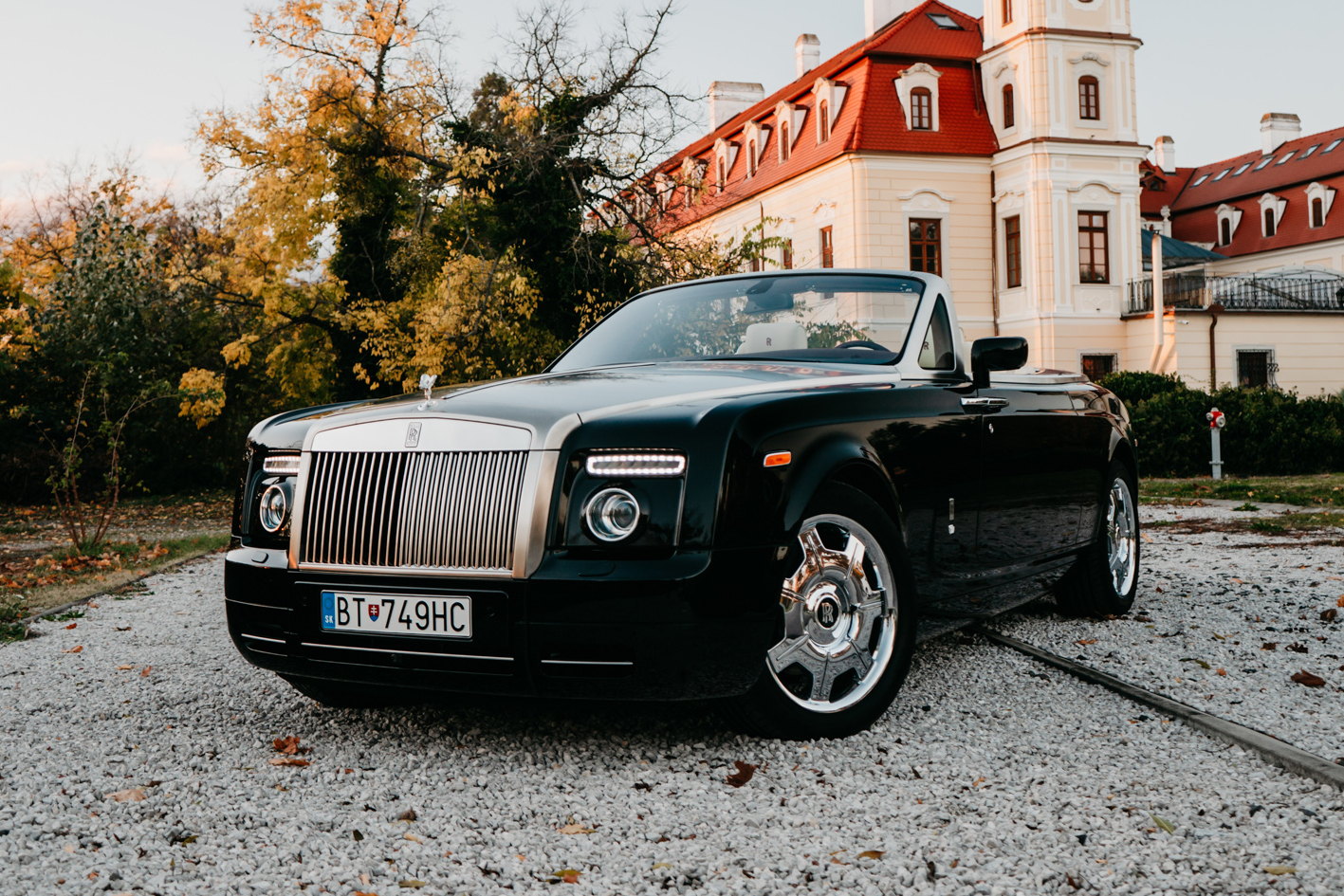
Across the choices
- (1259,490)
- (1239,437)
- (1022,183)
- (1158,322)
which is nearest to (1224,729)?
(1259,490)

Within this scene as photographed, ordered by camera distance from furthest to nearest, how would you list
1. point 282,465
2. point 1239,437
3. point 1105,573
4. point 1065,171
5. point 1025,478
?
point 1065,171
point 1239,437
point 1105,573
point 1025,478
point 282,465

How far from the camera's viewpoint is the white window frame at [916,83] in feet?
112

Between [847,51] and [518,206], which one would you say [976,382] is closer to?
[518,206]

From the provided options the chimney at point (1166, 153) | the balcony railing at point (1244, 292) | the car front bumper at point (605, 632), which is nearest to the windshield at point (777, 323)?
the car front bumper at point (605, 632)

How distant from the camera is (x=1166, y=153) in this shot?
62.8 metres

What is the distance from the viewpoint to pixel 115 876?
9.43 ft

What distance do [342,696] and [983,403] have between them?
276 cm

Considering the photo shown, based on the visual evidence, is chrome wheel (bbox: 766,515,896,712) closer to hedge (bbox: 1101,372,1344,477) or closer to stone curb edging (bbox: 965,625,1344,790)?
stone curb edging (bbox: 965,625,1344,790)

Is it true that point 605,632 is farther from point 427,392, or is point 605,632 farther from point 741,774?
point 427,392

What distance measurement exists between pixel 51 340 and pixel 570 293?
355 inches

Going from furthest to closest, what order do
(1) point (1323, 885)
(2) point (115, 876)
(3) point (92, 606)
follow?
(3) point (92, 606), (2) point (115, 876), (1) point (1323, 885)

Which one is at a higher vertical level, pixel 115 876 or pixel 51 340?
pixel 51 340

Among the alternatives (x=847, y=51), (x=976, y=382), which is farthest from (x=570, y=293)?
(x=847, y=51)

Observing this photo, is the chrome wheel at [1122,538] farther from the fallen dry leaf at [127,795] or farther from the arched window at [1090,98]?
the arched window at [1090,98]
